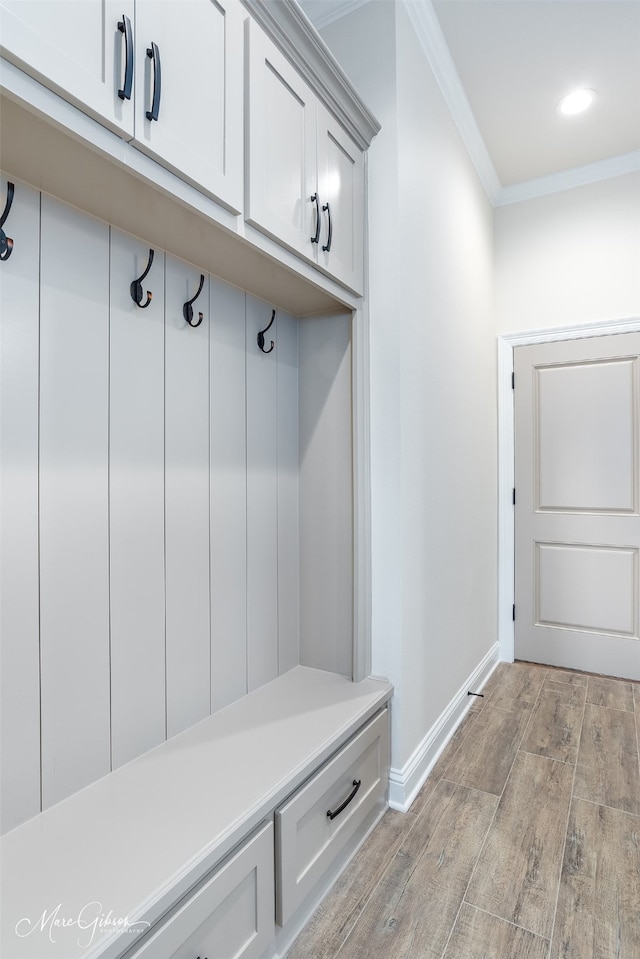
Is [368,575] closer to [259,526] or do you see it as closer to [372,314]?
[259,526]

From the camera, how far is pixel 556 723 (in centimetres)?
240

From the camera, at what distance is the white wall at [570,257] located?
9.58 ft

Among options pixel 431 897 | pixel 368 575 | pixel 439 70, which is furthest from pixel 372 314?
pixel 431 897

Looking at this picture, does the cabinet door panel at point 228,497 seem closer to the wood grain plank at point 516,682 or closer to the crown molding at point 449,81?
the crown molding at point 449,81

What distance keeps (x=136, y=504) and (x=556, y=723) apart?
2.15m

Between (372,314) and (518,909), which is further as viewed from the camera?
(372,314)

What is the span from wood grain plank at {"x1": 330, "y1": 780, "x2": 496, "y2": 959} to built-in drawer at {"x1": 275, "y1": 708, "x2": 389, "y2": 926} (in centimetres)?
15

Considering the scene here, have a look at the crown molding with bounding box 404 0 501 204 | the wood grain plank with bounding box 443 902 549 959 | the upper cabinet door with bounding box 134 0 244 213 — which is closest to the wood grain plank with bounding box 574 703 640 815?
the wood grain plank with bounding box 443 902 549 959

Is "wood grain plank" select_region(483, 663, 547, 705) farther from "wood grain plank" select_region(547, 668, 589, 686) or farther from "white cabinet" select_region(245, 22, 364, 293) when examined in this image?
"white cabinet" select_region(245, 22, 364, 293)

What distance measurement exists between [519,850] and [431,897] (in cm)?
35

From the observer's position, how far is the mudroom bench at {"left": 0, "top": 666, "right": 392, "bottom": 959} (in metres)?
0.89

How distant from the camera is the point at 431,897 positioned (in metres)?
1.42

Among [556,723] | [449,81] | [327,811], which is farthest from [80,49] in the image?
[556,723]

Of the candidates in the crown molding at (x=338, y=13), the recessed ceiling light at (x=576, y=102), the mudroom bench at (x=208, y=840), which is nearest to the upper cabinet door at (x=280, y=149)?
the crown molding at (x=338, y=13)
